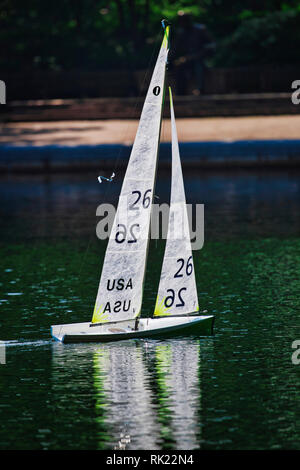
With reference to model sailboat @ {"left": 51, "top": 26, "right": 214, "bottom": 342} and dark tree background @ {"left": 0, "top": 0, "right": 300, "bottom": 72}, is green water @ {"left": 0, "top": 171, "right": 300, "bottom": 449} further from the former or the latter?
dark tree background @ {"left": 0, "top": 0, "right": 300, "bottom": 72}

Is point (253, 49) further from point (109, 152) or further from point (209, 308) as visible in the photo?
point (209, 308)

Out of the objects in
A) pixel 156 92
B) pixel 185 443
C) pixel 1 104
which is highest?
pixel 1 104

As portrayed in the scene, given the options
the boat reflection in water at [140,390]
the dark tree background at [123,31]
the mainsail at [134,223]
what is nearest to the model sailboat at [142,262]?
the mainsail at [134,223]

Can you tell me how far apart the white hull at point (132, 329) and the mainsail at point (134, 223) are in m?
0.30

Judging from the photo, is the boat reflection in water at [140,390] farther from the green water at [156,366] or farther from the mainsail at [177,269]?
the mainsail at [177,269]

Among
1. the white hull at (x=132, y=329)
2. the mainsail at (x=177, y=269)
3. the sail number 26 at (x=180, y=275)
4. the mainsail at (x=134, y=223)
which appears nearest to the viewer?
the mainsail at (x=134, y=223)

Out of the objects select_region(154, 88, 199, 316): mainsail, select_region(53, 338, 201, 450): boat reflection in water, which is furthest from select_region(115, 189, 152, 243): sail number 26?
select_region(53, 338, 201, 450): boat reflection in water

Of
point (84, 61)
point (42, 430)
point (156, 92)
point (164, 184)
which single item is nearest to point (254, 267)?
point (156, 92)

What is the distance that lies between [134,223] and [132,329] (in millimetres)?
2400

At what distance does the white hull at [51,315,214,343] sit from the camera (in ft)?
84.3

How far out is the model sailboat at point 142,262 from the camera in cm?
2506

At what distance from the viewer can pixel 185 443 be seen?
1945 cm

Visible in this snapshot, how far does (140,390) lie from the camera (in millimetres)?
22516

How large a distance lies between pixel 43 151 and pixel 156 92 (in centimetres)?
3815
